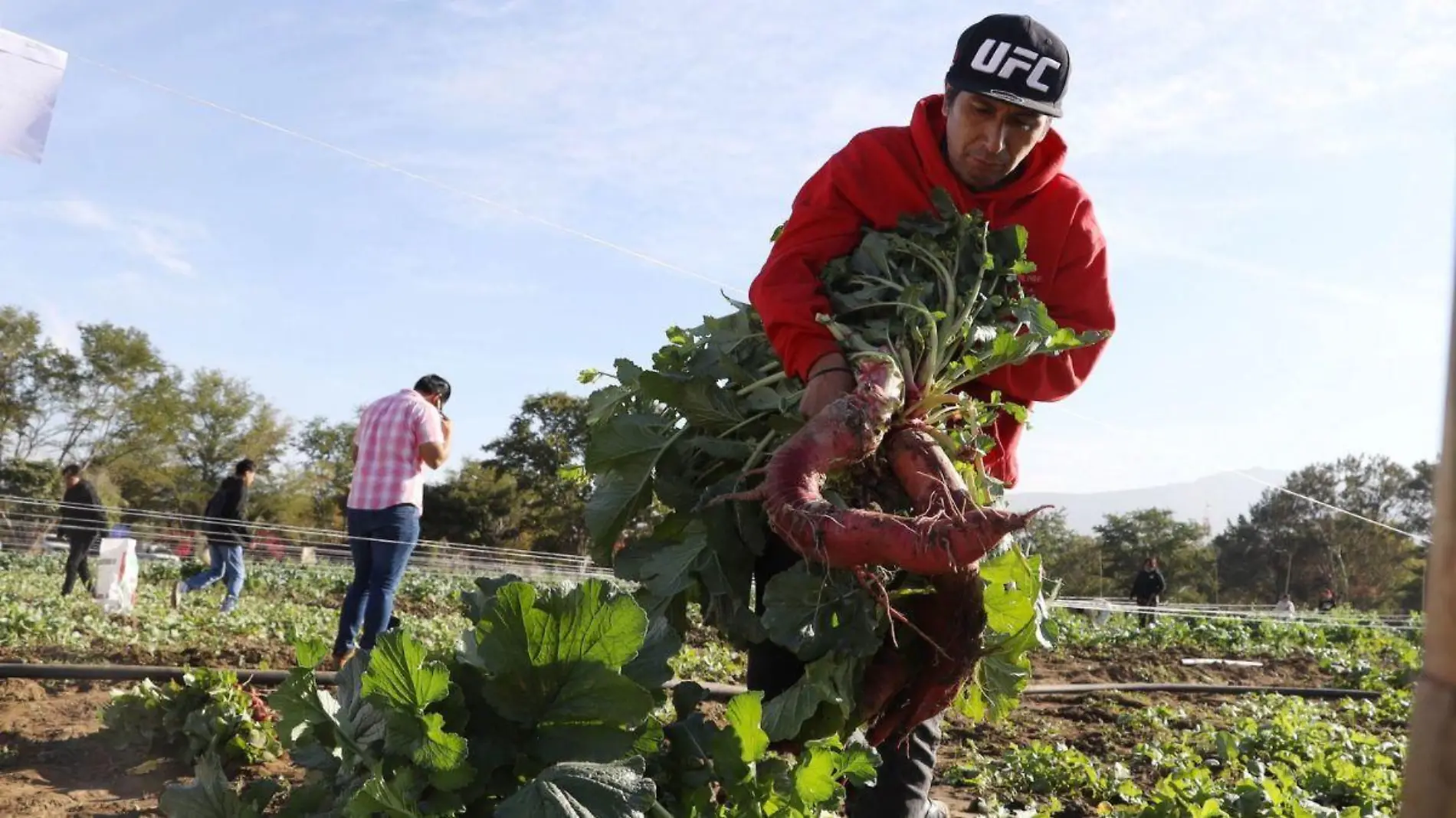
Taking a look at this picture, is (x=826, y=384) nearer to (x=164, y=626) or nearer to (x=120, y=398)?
(x=164, y=626)

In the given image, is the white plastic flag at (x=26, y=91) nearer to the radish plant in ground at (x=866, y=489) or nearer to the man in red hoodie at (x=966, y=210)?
the radish plant in ground at (x=866, y=489)

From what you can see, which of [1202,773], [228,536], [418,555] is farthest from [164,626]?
[418,555]

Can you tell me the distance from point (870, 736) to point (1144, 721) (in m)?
5.02

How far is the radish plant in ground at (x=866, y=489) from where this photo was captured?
2.41m

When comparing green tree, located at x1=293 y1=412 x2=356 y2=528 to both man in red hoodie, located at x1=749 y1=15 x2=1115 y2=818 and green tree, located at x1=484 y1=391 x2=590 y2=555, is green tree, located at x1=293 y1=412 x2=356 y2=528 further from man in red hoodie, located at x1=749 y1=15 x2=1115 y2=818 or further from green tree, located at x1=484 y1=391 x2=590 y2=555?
man in red hoodie, located at x1=749 y1=15 x2=1115 y2=818

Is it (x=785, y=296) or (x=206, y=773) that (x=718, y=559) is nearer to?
(x=785, y=296)

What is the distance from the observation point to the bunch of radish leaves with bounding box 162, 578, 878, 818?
1943 millimetres

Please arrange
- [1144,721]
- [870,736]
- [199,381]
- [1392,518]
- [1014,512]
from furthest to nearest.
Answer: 1. [1392,518]
2. [199,381]
3. [1144,721]
4. [870,736]
5. [1014,512]

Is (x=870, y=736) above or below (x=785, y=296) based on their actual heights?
below

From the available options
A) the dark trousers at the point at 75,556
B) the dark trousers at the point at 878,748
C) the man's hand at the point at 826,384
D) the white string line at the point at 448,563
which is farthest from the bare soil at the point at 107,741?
the white string line at the point at 448,563

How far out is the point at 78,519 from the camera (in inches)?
440

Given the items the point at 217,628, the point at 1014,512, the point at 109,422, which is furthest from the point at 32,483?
the point at 1014,512

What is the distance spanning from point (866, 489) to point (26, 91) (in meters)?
4.63

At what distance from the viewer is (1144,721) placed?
7008 millimetres
